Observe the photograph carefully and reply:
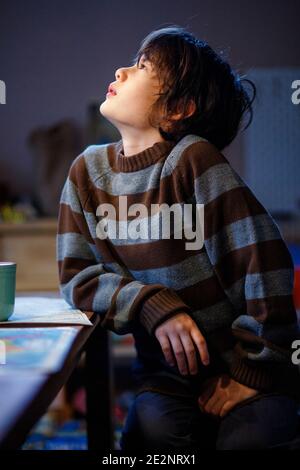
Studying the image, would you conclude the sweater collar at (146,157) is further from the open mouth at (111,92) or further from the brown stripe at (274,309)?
the brown stripe at (274,309)

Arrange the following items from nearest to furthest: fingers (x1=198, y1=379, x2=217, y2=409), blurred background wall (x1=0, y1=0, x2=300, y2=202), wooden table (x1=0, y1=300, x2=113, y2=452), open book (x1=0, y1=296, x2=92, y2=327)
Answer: wooden table (x1=0, y1=300, x2=113, y2=452) < open book (x1=0, y1=296, x2=92, y2=327) < fingers (x1=198, y1=379, x2=217, y2=409) < blurred background wall (x1=0, y1=0, x2=300, y2=202)

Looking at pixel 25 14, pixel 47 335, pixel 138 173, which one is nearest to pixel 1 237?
pixel 25 14

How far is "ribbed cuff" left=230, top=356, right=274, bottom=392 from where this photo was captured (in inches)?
34.2

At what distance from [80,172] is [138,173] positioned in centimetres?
11

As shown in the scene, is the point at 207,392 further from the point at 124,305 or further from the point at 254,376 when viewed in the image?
the point at 124,305

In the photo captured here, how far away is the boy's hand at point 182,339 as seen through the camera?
A: 2.76 ft

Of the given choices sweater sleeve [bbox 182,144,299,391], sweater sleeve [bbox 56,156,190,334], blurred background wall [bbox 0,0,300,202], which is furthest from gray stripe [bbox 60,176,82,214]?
blurred background wall [bbox 0,0,300,202]

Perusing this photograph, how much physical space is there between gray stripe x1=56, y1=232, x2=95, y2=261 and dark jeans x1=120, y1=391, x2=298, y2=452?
0.24 meters

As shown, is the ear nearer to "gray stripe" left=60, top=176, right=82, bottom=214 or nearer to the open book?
"gray stripe" left=60, top=176, right=82, bottom=214

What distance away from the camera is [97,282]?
0.92 metres

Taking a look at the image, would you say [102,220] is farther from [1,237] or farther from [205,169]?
[1,237]

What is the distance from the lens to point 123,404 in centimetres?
213

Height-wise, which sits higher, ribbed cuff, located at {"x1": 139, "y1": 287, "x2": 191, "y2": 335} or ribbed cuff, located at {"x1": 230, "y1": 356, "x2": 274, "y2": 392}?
ribbed cuff, located at {"x1": 139, "y1": 287, "x2": 191, "y2": 335}

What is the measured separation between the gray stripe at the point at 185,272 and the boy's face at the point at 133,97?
9.1 inches
